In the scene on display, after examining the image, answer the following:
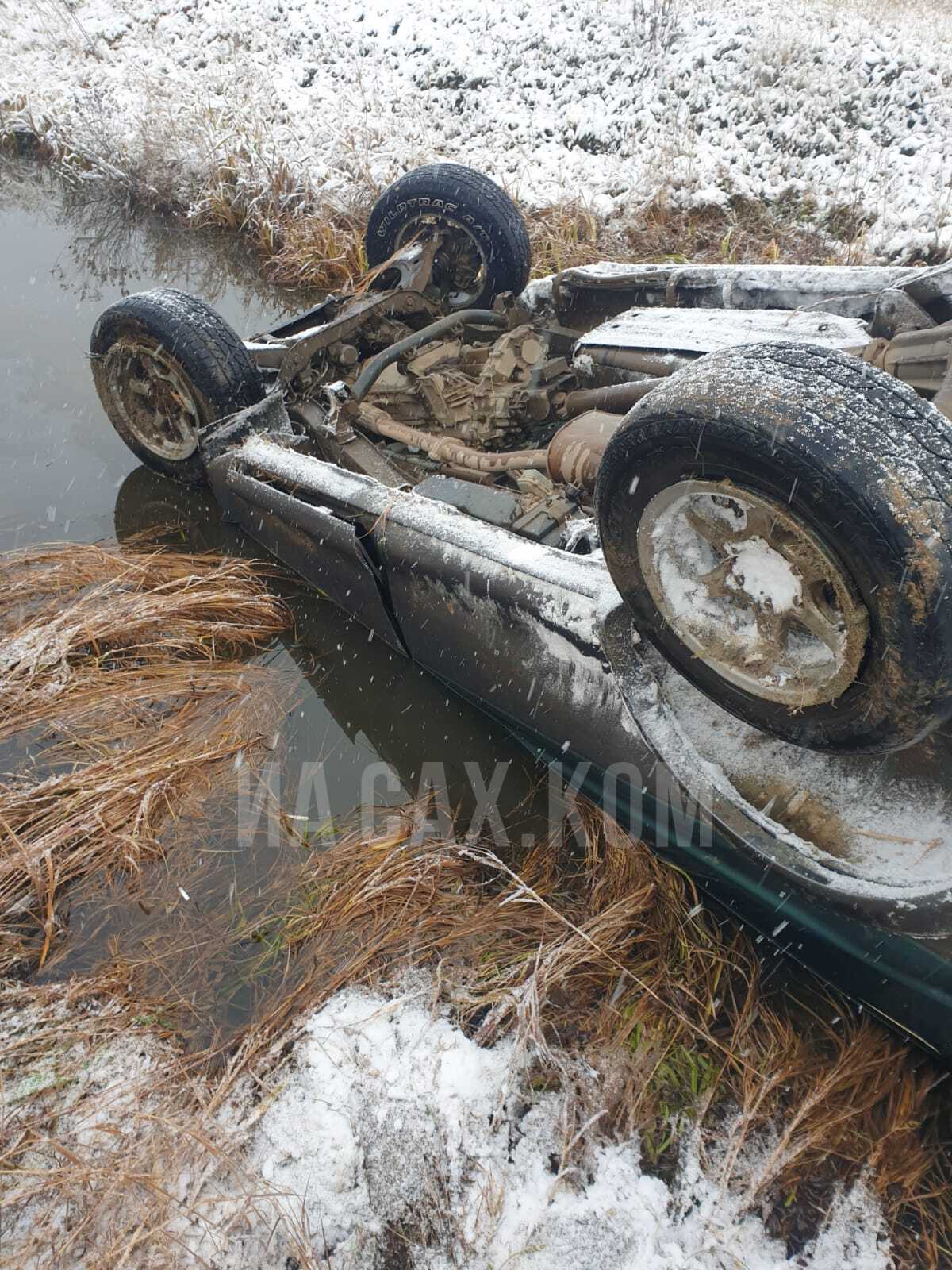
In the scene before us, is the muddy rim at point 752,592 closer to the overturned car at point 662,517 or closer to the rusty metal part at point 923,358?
the overturned car at point 662,517

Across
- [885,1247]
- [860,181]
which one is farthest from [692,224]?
[885,1247]

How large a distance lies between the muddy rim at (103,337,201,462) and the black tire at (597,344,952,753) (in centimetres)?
260

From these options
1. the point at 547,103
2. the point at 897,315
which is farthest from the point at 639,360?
the point at 547,103

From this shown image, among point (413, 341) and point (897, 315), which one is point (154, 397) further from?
point (897, 315)

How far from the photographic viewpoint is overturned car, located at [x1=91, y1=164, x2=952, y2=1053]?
150 cm

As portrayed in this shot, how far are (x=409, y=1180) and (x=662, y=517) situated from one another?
5.15 feet

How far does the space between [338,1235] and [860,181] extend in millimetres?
7654

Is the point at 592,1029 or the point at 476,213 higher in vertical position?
the point at 476,213

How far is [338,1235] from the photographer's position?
1.82 meters

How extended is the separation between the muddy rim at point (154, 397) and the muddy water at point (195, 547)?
0.48 meters

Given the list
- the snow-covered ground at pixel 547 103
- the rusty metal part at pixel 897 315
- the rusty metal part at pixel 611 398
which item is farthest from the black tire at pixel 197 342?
the snow-covered ground at pixel 547 103

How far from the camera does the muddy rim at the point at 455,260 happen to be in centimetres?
422

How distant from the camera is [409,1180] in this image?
1.89 metres

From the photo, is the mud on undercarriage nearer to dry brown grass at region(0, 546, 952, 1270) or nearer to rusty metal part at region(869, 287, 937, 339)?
rusty metal part at region(869, 287, 937, 339)
